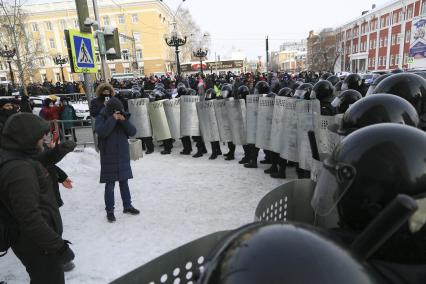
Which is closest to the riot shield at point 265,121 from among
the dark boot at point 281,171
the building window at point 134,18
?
the dark boot at point 281,171

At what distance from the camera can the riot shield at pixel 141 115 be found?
28.9 feet

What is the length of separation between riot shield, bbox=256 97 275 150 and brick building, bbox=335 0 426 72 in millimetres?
41979

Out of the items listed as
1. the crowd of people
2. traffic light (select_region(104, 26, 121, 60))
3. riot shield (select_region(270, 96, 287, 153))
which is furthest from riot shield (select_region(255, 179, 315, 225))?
traffic light (select_region(104, 26, 121, 60))

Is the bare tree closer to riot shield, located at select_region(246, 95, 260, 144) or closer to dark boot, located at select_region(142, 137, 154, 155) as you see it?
dark boot, located at select_region(142, 137, 154, 155)

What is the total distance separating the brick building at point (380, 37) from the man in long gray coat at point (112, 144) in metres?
44.9

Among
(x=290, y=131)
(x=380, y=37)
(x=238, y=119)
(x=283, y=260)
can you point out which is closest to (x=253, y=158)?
(x=238, y=119)

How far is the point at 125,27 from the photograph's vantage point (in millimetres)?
66000

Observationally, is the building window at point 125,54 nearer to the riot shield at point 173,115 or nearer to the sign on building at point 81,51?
the riot shield at point 173,115

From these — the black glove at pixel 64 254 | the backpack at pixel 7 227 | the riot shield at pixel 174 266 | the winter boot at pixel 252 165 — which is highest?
the riot shield at pixel 174 266

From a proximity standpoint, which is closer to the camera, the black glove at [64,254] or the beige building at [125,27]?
the black glove at [64,254]

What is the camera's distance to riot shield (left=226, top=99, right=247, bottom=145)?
7258 mm

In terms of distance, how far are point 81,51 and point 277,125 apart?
14.3 ft

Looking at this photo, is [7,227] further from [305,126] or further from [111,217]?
[305,126]

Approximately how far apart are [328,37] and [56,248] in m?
81.0
